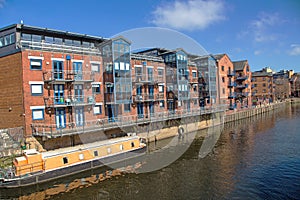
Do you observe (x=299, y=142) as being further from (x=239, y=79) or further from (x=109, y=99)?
(x=239, y=79)

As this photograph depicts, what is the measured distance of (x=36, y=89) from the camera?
23281mm

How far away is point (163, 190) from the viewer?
679 inches

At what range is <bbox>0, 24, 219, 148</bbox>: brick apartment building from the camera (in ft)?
75.4

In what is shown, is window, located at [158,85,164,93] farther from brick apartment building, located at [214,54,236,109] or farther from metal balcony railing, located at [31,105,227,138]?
brick apartment building, located at [214,54,236,109]

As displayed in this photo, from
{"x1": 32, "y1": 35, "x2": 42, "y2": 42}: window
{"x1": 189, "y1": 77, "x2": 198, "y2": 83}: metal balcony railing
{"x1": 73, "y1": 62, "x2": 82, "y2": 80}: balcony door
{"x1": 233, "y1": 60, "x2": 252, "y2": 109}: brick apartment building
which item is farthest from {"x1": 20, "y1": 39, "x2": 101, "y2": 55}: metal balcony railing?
{"x1": 233, "y1": 60, "x2": 252, "y2": 109}: brick apartment building

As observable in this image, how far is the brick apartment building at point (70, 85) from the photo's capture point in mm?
22984

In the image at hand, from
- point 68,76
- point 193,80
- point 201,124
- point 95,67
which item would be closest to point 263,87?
point 193,80

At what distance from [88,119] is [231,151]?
15.9 metres

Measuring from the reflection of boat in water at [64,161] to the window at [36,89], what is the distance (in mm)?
5807

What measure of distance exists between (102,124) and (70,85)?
18.2 feet

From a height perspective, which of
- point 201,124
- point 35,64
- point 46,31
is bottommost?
point 201,124

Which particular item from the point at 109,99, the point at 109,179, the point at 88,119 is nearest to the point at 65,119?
the point at 88,119

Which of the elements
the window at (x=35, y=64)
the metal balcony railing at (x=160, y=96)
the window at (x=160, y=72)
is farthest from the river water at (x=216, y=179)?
the window at (x=160, y=72)

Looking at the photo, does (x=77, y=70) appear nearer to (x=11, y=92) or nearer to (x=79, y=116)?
(x=79, y=116)
